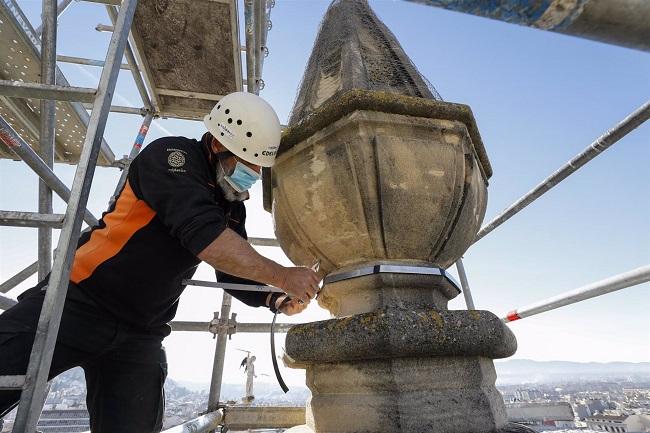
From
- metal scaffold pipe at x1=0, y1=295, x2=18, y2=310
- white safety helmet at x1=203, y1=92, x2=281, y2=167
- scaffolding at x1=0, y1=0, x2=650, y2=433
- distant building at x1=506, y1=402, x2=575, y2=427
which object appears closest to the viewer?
scaffolding at x1=0, y1=0, x2=650, y2=433

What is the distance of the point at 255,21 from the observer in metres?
4.38

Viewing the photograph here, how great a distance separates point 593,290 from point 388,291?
2.00 m

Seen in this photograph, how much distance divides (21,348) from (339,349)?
1401mm

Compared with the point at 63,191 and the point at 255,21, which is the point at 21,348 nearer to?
the point at 63,191

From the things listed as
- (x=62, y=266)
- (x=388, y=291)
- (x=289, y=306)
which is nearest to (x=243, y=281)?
(x=289, y=306)

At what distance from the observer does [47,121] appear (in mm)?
2533

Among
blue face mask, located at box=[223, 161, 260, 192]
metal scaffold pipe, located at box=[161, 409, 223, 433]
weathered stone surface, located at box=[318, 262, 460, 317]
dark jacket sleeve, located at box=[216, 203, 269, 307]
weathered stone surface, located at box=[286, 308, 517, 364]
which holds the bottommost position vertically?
metal scaffold pipe, located at box=[161, 409, 223, 433]

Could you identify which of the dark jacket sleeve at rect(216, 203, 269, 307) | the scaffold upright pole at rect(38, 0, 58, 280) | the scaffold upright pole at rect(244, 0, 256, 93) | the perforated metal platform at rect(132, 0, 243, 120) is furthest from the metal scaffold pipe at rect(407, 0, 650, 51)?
the scaffold upright pole at rect(244, 0, 256, 93)

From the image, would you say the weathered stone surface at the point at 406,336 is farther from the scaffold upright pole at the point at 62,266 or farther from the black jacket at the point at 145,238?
the scaffold upright pole at the point at 62,266

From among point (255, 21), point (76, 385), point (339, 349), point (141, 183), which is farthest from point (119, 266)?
point (76, 385)

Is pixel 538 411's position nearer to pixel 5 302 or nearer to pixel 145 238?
pixel 145 238

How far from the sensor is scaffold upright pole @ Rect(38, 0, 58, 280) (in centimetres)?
243

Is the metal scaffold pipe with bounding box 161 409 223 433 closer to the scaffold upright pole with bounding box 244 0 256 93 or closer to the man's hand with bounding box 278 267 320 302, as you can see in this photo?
the man's hand with bounding box 278 267 320 302

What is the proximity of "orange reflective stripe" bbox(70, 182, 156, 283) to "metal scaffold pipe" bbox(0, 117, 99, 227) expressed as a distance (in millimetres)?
246
